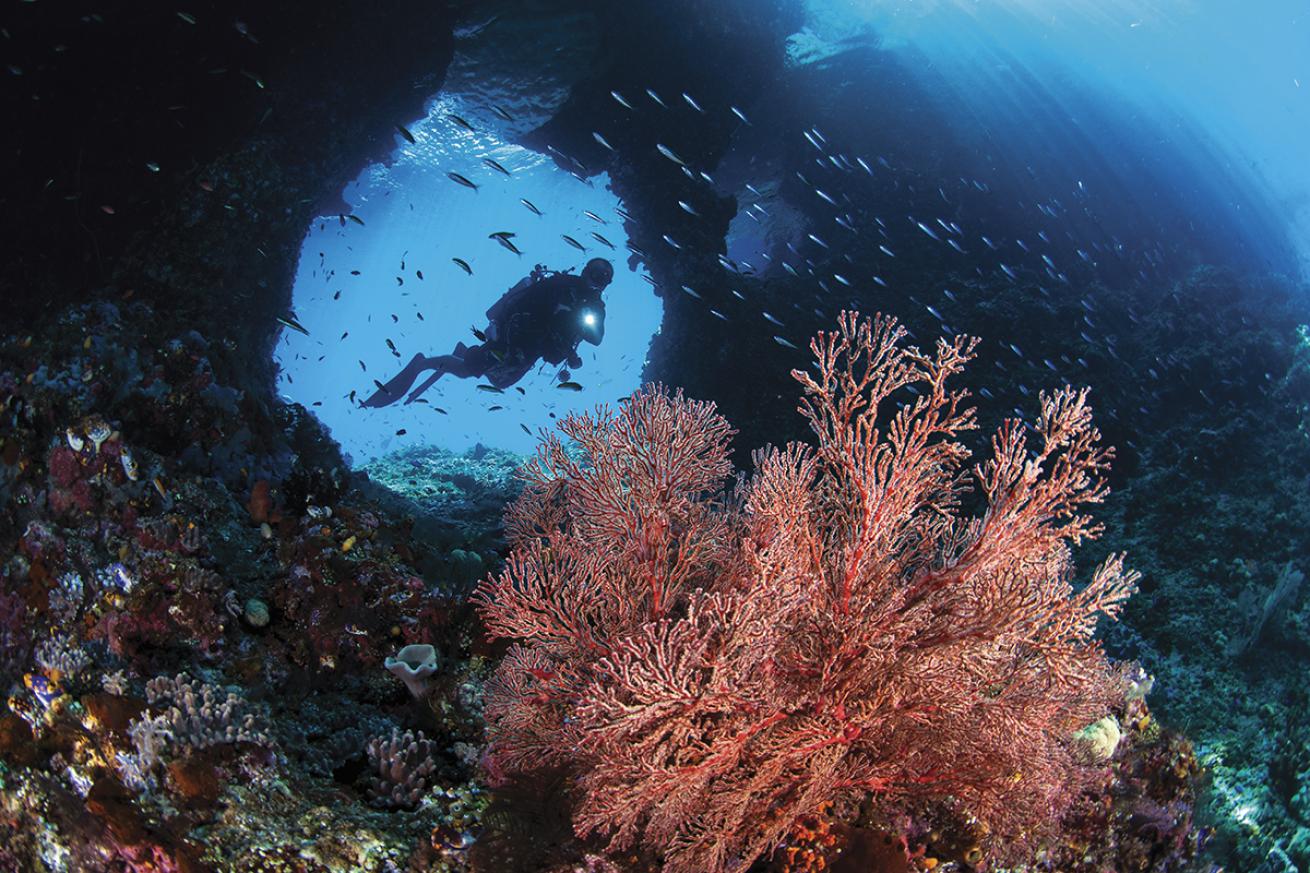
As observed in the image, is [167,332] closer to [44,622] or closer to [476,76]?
[44,622]

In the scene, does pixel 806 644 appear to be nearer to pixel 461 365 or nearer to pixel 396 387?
pixel 461 365

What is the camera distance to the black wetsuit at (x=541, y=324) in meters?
13.2

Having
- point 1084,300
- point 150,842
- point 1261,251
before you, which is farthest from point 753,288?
point 1261,251

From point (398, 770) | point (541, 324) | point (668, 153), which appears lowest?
point (541, 324)

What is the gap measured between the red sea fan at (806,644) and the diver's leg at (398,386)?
1190cm

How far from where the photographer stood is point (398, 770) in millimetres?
3623

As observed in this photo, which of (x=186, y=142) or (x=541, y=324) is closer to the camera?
(x=186, y=142)

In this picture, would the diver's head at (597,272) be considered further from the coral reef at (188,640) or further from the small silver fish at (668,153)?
the coral reef at (188,640)

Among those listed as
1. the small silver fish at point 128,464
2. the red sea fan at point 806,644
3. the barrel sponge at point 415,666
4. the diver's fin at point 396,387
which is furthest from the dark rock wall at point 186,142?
the red sea fan at point 806,644

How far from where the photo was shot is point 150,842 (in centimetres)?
321

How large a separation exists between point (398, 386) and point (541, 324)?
155 inches

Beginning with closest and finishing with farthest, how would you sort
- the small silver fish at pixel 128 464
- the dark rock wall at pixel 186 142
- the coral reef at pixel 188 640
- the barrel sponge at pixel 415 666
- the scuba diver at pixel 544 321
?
1. the coral reef at pixel 188 640
2. the barrel sponge at pixel 415 666
3. the small silver fish at pixel 128 464
4. the dark rock wall at pixel 186 142
5. the scuba diver at pixel 544 321

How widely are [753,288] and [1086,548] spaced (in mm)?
8423

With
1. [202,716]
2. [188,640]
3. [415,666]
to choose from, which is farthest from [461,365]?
[202,716]
